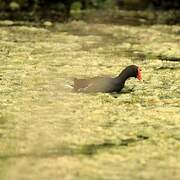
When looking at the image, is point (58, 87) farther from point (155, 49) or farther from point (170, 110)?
point (155, 49)

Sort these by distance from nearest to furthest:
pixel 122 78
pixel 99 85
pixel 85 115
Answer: pixel 85 115, pixel 99 85, pixel 122 78

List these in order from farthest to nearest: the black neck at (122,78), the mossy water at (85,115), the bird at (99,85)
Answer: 1. the black neck at (122,78)
2. the bird at (99,85)
3. the mossy water at (85,115)

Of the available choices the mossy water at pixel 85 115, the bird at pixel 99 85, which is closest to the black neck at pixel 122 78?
the bird at pixel 99 85

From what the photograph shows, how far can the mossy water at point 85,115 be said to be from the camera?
518 centimetres

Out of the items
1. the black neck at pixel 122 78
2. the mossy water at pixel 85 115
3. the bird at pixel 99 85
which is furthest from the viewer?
the black neck at pixel 122 78

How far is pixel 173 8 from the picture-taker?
19.3 meters

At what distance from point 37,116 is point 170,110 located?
1.48m

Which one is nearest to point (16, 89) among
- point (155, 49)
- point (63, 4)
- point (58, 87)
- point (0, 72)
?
point (58, 87)

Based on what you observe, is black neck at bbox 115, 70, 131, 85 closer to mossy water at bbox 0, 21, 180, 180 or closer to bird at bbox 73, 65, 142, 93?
bird at bbox 73, 65, 142, 93

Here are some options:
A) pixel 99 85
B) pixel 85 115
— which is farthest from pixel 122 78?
pixel 85 115

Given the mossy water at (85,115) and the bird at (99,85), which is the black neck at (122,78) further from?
the mossy water at (85,115)

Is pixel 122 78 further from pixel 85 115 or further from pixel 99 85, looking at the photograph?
pixel 85 115

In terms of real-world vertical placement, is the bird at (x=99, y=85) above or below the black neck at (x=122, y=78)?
below

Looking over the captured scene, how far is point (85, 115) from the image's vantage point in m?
6.66
